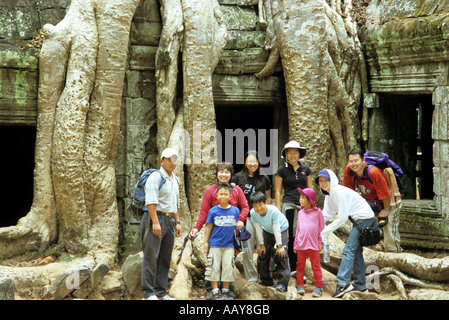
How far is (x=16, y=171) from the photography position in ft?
31.3

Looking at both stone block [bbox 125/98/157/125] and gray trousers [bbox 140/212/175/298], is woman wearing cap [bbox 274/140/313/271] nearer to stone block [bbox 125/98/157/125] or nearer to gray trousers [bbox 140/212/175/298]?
gray trousers [bbox 140/212/175/298]

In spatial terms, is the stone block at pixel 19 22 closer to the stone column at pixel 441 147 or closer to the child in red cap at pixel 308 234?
the child in red cap at pixel 308 234

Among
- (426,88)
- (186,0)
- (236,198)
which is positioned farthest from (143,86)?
(426,88)

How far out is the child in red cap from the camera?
5.74 m

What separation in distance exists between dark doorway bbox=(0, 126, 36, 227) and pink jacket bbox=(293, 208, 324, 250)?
528 centimetres

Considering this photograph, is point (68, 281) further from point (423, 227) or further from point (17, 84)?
point (423, 227)

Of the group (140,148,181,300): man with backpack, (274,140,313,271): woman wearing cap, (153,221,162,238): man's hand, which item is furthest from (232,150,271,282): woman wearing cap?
(153,221,162,238): man's hand

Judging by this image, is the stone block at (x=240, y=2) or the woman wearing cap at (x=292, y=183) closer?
the woman wearing cap at (x=292, y=183)

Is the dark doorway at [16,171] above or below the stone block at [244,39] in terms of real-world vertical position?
below

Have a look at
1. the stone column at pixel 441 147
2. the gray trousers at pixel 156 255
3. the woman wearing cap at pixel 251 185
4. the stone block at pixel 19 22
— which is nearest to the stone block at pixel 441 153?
the stone column at pixel 441 147

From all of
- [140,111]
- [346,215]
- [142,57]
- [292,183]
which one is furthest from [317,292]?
[142,57]

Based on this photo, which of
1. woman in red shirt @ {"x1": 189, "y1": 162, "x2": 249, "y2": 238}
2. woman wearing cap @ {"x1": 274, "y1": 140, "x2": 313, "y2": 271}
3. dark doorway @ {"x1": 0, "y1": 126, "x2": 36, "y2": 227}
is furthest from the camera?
dark doorway @ {"x1": 0, "y1": 126, "x2": 36, "y2": 227}

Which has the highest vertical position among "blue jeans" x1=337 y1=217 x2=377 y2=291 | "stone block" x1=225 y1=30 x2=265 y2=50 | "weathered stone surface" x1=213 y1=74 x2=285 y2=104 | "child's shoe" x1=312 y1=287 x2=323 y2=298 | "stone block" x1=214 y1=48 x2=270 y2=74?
"stone block" x1=225 y1=30 x2=265 y2=50

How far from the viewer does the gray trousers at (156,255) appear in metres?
→ 5.46
